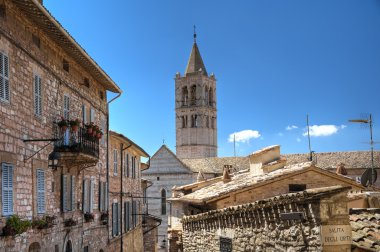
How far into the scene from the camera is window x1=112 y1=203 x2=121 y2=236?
88.5ft

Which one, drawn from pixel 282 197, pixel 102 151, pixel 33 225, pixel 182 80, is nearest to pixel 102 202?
pixel 102 151

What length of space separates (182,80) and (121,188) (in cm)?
6221

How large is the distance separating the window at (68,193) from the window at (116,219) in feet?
25.9

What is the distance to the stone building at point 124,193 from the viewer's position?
2672cm

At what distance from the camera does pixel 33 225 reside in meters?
14.8

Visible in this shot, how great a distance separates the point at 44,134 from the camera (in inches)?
641

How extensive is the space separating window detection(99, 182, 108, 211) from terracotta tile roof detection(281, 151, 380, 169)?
39.8 m

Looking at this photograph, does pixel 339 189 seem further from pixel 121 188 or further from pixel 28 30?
pixel 121 188

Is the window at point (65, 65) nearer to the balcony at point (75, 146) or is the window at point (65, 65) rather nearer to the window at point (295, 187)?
the balcony at point (75, 146)

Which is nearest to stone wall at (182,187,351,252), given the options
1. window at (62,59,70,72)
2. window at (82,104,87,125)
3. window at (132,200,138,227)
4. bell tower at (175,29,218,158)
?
window at (82,104,87,125)

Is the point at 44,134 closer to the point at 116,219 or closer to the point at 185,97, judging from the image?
the point at 116,219

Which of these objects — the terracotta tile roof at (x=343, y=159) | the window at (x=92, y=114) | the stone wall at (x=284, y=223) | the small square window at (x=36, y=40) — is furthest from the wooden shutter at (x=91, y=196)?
the terracotta tile roof at (x=343, y=159)

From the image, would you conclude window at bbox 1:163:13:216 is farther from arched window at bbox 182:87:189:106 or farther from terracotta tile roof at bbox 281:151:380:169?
arched window at bbox 182:87:189:106

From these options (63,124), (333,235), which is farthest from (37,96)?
(333,235)
